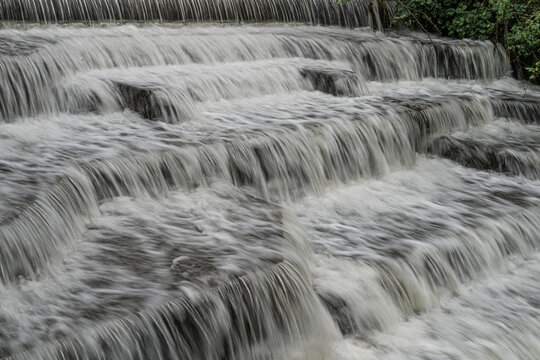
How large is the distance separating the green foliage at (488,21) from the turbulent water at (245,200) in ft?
7.36

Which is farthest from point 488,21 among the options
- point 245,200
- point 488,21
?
point 245,200

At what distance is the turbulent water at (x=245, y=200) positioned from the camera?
401 cm

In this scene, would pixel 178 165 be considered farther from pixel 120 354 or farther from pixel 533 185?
pixel 533 185

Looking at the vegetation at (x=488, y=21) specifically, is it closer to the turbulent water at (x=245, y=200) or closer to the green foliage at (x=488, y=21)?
the green foliage at (x=488, y=21)

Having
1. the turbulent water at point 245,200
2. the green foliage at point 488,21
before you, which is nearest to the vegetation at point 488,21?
the green foliage at point 488,21

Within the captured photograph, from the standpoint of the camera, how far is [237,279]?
4.11 m

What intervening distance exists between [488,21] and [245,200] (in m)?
8.38

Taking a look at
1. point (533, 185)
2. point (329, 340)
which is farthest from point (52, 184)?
point (533, 185)

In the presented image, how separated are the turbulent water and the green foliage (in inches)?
88.3

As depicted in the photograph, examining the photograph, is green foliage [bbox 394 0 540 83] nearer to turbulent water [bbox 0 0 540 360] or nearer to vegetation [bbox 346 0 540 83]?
vegetation [bbox 346 0 540 83]

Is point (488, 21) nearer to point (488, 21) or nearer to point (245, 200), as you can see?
point (488, 21)

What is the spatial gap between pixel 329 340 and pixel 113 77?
406cm

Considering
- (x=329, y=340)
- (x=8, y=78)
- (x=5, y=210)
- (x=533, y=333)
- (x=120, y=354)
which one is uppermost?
(x=8, y=78)

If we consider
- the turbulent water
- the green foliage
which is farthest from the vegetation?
the turbulent water
